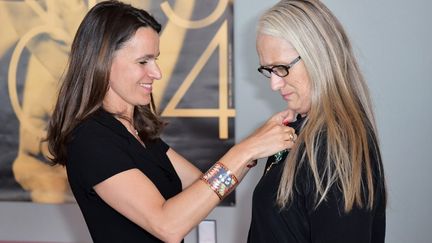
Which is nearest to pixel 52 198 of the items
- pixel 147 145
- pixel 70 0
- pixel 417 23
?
pixel 70 0

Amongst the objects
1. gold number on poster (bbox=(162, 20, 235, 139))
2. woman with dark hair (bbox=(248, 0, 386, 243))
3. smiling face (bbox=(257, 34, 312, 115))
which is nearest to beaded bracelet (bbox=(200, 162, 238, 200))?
woman with dark hair (bbox=(248, 0, 386, 243))

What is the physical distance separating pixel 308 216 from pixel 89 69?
0.68 meters

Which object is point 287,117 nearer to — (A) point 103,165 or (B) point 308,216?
(B) point 308,216

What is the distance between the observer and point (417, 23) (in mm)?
2389

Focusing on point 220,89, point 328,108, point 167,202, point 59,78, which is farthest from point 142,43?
point 59,78

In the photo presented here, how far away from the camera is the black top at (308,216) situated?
1149mm

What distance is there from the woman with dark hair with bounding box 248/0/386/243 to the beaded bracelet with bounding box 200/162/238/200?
122 millimetres

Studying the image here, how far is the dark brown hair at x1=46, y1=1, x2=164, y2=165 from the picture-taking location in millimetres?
1529

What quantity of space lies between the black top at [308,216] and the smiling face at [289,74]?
6cm

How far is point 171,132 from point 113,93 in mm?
939

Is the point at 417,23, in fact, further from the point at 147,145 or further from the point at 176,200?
the point at 176,200

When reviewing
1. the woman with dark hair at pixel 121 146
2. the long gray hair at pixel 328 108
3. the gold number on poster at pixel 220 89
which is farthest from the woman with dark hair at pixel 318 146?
the gold number on poster at pixel 220 89

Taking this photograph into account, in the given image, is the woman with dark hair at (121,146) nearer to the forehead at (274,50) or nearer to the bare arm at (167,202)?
the bare arm at (167,202)

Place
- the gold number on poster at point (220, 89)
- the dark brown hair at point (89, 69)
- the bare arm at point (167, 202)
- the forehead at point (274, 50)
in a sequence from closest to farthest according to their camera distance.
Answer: the forehead at point (274, 50), the bare arm at point (167, 202), the dark brown hair at point (89, 69), the gold number on poster at point (220, 89)
